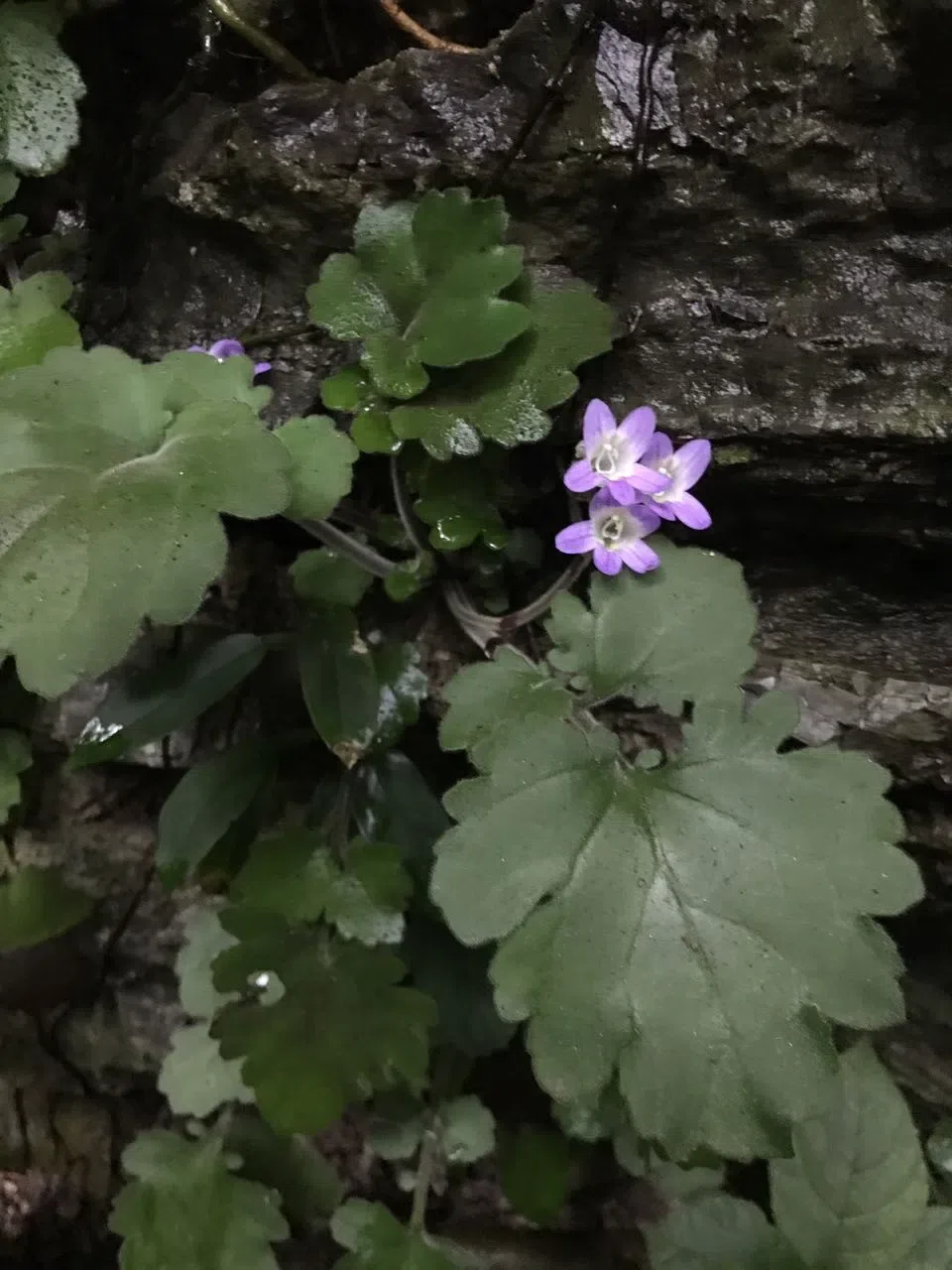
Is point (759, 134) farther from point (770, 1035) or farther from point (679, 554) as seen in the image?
point (770, 1035)

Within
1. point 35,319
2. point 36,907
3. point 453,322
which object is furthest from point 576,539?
point 36,907

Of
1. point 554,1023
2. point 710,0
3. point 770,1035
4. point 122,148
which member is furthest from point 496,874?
point 122,148

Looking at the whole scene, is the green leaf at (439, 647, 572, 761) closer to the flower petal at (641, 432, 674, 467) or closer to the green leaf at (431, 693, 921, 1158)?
the green leaf at (431, 693, 921, 1158)

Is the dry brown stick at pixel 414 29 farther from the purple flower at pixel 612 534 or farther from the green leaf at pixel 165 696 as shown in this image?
the green leaf at pixel 165 696

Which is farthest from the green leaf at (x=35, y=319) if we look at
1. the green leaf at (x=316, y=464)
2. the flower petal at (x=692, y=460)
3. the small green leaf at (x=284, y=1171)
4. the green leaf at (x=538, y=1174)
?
the green leaf at (x=538, y=1174)

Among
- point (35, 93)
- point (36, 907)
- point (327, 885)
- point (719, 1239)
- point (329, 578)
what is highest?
point (35, 93)

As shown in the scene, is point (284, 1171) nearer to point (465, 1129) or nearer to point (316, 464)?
point (465, 1129)

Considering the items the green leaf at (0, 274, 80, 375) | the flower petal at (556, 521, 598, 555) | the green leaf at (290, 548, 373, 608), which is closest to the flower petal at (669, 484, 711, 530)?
the flower petal at (556, 521, 598, 555)
